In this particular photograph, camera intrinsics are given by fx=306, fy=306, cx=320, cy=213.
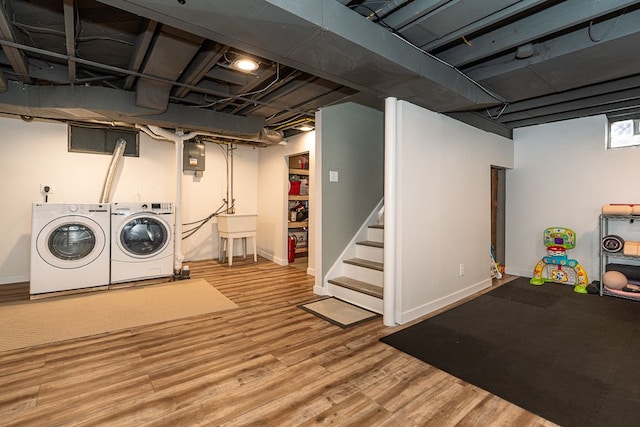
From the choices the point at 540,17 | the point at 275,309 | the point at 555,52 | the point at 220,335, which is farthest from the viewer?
the point at 275,309

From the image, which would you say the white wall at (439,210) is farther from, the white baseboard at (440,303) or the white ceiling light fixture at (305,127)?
the white ceiling light fixture at (305,127)

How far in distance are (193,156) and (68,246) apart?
2.41 meters

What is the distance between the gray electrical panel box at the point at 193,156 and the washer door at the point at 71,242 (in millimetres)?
1971

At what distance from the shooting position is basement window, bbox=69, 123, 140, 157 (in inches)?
183

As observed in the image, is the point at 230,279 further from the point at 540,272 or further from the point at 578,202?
the point at 578,202

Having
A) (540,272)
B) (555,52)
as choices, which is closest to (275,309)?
(555,52)

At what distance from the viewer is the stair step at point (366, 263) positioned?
3.58m

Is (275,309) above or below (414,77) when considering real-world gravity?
below

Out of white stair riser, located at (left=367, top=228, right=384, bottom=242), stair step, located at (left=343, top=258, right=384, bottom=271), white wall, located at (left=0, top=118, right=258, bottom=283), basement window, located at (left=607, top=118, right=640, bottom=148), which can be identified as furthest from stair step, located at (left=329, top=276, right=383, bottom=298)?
basement window, located at (left=607, top=118, right=640, bottom=148)

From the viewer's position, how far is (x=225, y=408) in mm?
1758

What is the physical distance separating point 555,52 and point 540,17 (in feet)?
1.53

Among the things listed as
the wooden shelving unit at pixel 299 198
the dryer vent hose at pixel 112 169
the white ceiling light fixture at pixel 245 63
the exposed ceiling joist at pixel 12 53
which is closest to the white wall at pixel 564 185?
the wooden shelving unit at pixel 299 198

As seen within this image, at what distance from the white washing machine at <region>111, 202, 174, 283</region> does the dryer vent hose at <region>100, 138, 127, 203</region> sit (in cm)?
77

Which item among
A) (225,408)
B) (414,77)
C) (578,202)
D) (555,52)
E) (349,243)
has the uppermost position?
(555,52)
